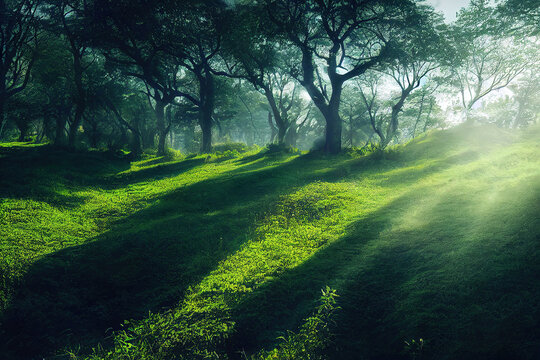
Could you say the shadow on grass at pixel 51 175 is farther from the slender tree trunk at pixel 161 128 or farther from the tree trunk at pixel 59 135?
the slender tree trunk at pixel 161 128

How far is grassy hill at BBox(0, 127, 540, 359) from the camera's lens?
346cm

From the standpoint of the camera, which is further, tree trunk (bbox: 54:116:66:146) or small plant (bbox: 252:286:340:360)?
tree trunk (bbox: 54:116:66:146)

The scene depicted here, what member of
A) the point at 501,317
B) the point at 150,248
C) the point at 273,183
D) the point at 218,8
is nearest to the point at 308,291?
the point at 501,317

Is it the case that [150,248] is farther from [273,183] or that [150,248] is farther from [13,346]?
[273,183]

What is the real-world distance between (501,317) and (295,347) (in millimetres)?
2227

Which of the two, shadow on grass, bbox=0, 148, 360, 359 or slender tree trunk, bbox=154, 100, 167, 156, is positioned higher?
slender tree trunk, bbox=154, 100, 167, 156

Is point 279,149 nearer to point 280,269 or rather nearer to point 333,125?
point 333,125

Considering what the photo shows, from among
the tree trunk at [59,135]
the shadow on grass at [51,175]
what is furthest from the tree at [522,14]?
the tree trunk at [59,135]

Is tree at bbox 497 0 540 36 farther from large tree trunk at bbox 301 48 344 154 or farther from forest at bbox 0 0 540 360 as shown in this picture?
large tree trunk at bbox 301 48 344 154

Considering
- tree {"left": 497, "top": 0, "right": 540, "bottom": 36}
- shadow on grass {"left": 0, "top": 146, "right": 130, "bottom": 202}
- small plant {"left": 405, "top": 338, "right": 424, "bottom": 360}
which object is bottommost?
small plant {"left": 405, "top": 338, "right": 424, "bottom": 360}

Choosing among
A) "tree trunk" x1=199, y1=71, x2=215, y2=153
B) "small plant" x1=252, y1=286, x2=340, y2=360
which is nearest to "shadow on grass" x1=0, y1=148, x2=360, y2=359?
"small plant" x1=252, y1=286, x2=340, y2=360

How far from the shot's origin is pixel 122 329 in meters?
4.18

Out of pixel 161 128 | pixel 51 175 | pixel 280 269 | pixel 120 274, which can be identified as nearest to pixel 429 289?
pixel 280 269

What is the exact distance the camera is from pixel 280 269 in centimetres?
523
